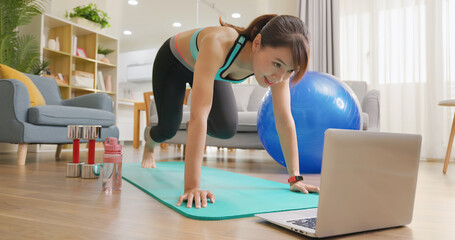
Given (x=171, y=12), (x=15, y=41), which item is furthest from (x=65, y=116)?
(x=171, y=12)

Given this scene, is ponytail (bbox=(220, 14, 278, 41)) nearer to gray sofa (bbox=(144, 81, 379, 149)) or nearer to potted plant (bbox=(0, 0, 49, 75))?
gray sofa (bbox=(144, 81, 379, 149))

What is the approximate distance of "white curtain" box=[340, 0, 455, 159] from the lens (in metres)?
3.81

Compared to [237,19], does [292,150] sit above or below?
below

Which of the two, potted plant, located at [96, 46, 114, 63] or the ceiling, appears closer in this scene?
potted plant, located at [96, 46, 114, 63]

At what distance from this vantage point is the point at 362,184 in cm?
83

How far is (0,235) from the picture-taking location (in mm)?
820

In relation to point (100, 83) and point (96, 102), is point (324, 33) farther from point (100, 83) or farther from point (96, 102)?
point (100, 83)

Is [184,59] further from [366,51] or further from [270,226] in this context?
[366,51]

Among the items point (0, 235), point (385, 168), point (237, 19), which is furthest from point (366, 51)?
point (0, 235)

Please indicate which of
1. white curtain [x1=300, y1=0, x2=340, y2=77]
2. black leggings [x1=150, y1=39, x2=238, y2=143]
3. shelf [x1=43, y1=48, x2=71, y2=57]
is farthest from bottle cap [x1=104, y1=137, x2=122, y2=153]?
shelf [x1=43, y1=48, x2=71, y2=57]

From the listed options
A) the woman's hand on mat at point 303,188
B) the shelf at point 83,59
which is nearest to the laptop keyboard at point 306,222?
the woman's hand on mat at point 303,188

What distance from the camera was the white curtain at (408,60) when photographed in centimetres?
381

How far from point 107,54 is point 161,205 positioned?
4.89 m

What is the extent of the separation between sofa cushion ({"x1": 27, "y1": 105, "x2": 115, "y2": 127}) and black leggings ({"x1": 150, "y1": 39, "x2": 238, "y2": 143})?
1169 mm
